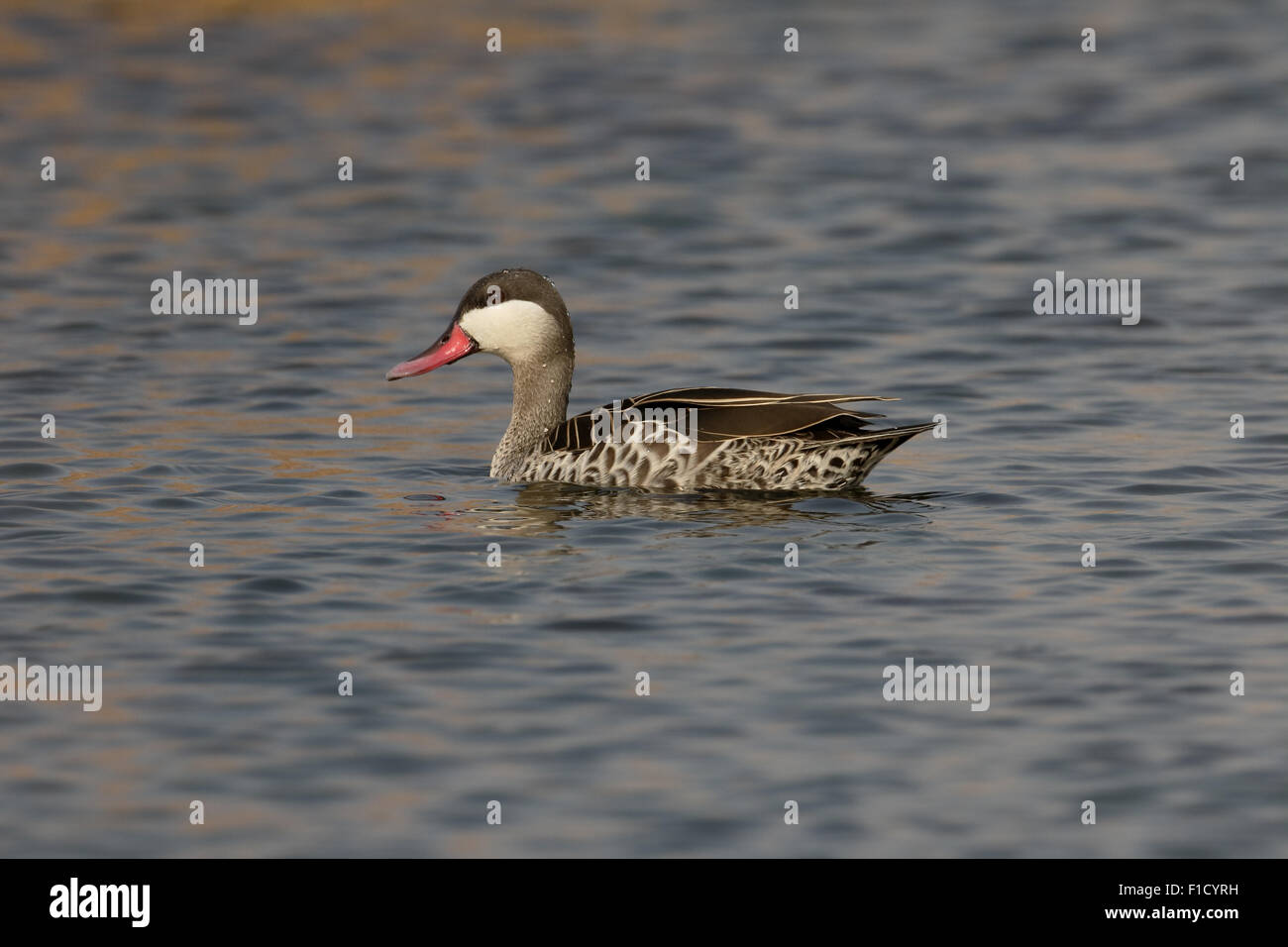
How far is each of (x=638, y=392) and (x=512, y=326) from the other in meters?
1.48

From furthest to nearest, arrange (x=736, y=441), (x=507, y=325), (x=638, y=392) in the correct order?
(x=638, y=392) → (x=507, y=325) → (x=736, y=441)

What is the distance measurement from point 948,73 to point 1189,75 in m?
2.36

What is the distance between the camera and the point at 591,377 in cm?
1379

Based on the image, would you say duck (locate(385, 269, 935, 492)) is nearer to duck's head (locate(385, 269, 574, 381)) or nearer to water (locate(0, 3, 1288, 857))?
duck's head (locate(385, 269, 574, 381))

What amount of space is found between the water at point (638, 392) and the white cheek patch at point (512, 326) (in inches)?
30.4

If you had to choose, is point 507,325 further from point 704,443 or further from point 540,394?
point 704,443

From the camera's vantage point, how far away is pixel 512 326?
12.1 meters

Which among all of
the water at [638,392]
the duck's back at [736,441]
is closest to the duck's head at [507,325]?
the water at [638,392]

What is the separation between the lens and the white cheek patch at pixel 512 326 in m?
12.0

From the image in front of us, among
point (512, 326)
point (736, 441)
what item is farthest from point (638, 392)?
point (736, 441)

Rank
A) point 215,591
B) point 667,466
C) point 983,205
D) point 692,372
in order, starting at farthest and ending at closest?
point 983,205, point 692,372, point 667,466, point 215,591
